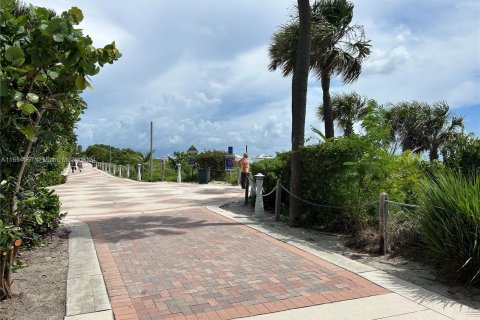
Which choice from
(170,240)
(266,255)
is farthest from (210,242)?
(266,255)

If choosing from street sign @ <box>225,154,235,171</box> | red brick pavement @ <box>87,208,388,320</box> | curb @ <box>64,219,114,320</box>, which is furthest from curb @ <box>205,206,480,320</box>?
street sign @ <box>225,154,235,171</box>

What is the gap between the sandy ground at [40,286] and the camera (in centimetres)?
426

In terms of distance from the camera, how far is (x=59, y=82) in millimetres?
4602

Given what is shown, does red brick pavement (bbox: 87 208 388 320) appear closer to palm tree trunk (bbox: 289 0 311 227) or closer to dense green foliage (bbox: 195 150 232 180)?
palm tree trunk (bbox: 289 0 311 227)

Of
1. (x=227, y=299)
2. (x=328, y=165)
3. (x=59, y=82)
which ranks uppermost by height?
(x=59, y=82)

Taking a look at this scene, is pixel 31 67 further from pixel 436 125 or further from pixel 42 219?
pixel 436 125

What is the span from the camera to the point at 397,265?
19.8 ft

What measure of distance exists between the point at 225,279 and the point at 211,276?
216 millimetres

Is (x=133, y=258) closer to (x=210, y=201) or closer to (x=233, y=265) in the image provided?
(x=233, y=265)

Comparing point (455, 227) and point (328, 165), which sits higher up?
point (328, 165)

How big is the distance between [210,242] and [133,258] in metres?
1.49

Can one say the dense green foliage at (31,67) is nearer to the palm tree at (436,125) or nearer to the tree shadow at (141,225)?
the tree shadow at (141,225)

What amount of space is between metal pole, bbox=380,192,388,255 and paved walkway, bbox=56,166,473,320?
1.12 metres

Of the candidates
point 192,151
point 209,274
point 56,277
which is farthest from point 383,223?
point 192,151
